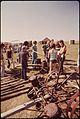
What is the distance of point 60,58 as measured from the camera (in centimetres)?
1167

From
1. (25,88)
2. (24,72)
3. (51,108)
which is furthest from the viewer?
(24,72)

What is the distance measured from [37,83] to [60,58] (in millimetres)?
3875

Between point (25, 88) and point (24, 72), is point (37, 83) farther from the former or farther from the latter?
point (24, 72)

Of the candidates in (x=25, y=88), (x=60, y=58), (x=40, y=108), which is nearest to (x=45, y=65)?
(x=60, y=58)

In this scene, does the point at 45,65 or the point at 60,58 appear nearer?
the point at 60,58

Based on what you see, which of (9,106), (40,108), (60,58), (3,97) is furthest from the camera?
(60,58)

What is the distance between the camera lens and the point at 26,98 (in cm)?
840

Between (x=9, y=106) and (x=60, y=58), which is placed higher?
(x=60, y=58)

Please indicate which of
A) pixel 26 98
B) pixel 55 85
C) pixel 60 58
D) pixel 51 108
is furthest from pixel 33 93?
pixel 60 58

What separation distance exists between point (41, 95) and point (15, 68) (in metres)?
6.45

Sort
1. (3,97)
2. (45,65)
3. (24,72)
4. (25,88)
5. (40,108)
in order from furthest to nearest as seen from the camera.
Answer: (45,65), (24,72), (25,88), (3,97), (40,108)

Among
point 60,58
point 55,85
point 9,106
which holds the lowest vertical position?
point 9,106

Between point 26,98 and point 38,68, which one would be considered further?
point 38,68

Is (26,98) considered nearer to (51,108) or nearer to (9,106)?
(9,106)
